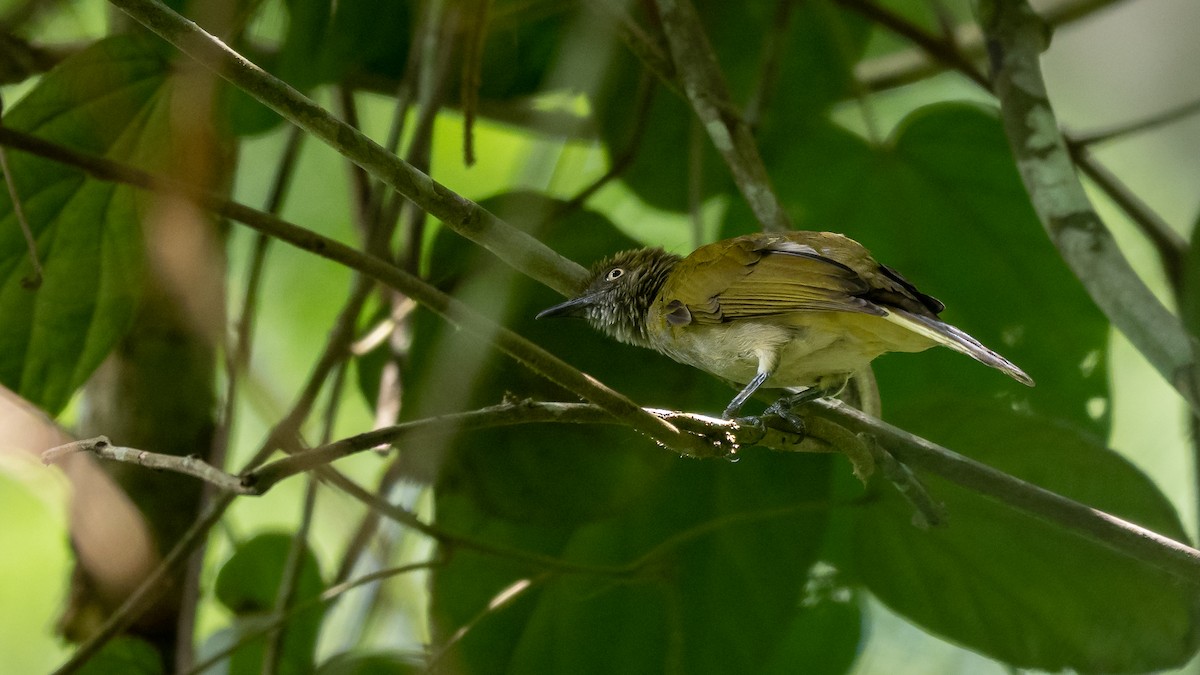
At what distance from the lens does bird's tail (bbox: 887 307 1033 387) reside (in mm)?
1518

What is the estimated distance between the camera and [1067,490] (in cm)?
195

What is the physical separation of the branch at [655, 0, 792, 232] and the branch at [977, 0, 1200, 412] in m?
0.45

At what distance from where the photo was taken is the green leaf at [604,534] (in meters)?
2.04

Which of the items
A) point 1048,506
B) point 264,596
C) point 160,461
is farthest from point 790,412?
point 264,596

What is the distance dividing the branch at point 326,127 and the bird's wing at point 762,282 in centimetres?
52

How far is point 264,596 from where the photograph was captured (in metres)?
2.53

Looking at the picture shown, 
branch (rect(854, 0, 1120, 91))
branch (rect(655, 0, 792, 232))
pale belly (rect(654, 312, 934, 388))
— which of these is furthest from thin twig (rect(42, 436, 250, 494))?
branch (rect(854, 0, 1120, 91))

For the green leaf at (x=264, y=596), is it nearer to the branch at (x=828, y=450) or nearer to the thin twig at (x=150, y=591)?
the thin twig at (x=150, y=591)

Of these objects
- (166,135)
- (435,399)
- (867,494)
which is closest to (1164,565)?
(867,494)

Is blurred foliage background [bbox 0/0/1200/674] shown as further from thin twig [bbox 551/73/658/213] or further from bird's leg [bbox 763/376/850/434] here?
bird's leg [bbox 763/376/850/434]

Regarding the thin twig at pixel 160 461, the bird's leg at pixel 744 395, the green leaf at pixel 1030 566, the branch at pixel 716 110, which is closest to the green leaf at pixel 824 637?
the green leaf at pixel 1030 566

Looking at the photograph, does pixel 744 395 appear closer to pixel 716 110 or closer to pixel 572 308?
pixel 572 308

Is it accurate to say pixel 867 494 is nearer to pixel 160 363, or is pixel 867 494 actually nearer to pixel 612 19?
pixel 612 19

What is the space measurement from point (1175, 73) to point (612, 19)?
1.33m
